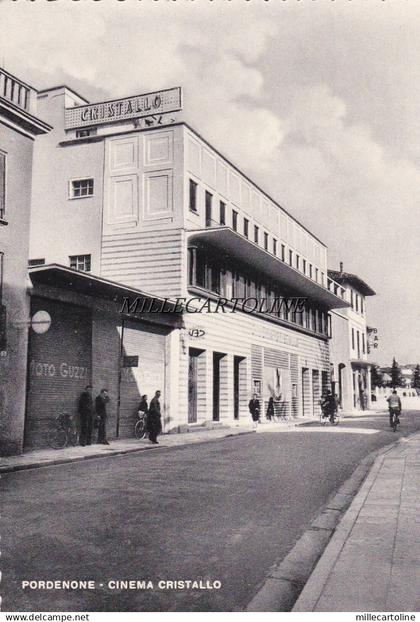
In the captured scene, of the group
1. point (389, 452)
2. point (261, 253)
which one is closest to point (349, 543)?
point (389, 452)

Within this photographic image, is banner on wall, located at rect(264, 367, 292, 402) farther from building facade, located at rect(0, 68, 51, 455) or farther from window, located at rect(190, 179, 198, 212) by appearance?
building facade, located at rect(0, 68, 51, 455)

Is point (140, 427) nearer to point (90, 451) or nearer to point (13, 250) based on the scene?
point (90, 451)

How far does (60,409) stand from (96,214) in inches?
434

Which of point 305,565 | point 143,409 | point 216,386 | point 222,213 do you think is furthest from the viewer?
point 222,213

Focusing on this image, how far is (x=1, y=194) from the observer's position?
48.6 feet

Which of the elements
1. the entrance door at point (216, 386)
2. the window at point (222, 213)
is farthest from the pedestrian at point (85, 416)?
the window at point (222, 213)

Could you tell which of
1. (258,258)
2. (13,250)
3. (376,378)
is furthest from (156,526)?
(376,378)

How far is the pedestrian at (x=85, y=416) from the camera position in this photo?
1745 cm

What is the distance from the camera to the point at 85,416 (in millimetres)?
17484

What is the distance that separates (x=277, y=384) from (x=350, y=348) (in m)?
20.0

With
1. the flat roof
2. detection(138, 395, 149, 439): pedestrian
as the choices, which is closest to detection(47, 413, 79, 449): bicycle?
detection(138, 395, 149, 439): pedestrian

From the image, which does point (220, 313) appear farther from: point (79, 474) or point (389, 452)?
point (79, 474)

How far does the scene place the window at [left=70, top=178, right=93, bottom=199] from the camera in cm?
2617

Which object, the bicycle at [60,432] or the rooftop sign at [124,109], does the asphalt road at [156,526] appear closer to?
the bicycle at [60,432]
